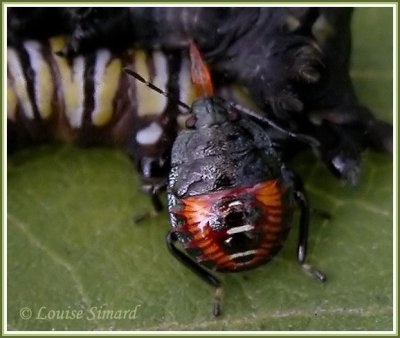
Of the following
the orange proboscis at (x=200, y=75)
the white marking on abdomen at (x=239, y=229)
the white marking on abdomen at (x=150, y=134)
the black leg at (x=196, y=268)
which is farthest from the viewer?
the white marking on abdomen at (x=150, y=134)

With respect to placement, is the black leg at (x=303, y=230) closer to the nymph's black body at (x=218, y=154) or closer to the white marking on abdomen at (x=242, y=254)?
the nymph's black body at (x=218, y=154)

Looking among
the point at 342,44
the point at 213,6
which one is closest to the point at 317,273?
the point at 342,44

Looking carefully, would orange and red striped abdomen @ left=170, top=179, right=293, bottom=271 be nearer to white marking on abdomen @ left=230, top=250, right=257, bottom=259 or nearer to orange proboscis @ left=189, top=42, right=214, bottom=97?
white marking on abdomen @ left=230, top=250, right=257, bottom=259

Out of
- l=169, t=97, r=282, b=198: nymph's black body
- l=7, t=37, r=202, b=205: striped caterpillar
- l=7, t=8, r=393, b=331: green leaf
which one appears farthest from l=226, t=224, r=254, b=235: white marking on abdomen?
l=7, t=37, r=202, b=205: striped caterpillar

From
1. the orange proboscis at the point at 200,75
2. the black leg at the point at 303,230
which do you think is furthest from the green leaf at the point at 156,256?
the orange proboscis at the point at 200,75

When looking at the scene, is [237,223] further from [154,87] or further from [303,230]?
[154,87]

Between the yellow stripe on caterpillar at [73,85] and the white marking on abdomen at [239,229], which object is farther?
the yellow stripe on caterpillar at [73,85]
